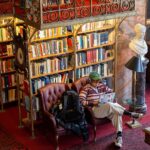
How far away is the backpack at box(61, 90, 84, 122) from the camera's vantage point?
6.75 metres

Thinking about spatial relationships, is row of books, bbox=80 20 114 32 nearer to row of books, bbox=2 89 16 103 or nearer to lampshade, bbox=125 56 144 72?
lampshade, bbox=125 56 144 72

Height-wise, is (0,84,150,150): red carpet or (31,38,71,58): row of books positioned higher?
(31,38,71,58): row of books

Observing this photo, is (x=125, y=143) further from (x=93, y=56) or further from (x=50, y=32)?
(x=50, y=32)

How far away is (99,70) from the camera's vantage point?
8.34 metres

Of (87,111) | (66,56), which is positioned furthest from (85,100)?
(66,56)

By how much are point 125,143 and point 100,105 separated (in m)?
0.81

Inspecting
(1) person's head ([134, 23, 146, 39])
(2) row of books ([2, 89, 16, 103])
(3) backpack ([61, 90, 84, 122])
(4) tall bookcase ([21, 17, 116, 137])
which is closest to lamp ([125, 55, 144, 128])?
(1) person's head ([134, 23, 146, 39])

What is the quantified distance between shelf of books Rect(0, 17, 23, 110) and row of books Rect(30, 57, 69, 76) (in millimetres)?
707

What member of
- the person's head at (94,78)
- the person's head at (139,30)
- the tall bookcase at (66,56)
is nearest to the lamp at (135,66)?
the person's head at (139,30)

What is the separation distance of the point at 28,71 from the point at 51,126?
1.08 m

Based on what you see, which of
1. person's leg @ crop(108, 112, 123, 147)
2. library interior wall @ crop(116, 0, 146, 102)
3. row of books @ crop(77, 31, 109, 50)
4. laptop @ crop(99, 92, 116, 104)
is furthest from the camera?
library interior wall @ crop(116, 0, 146, 102)

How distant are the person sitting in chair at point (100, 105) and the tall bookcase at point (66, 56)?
0.80 m

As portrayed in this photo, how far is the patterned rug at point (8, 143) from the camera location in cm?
682

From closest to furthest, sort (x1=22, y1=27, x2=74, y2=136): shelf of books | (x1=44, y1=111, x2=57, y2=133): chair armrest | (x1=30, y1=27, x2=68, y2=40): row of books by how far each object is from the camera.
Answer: (x1=44, y1=111, x2=57, y2=133): chair armrest
(x1=22, y1=27, x2=74, y2=136): shelf of books
(x1=30, y1=27, x2=68, y2=40): row of books
